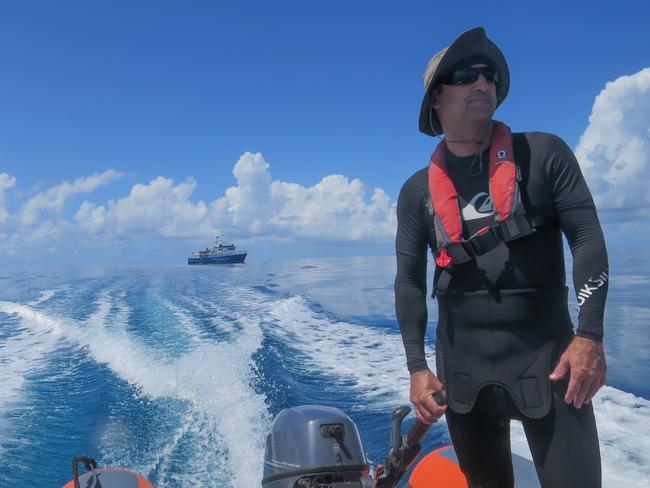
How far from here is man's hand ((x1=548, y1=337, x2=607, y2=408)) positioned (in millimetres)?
1242

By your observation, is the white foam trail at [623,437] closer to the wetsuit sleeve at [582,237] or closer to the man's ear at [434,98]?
the wetsuit sleeve at [582,237]

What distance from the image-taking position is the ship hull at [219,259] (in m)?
47.0

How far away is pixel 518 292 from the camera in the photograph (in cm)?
139

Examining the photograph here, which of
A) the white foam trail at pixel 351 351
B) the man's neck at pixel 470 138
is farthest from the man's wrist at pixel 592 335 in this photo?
the white foam trail at pixel 351 351

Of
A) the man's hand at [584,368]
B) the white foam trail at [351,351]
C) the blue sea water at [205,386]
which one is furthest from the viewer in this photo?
the white foam trail at [351,351]

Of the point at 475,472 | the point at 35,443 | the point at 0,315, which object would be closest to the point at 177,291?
the point at 0,315

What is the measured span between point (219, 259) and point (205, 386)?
1708 inches

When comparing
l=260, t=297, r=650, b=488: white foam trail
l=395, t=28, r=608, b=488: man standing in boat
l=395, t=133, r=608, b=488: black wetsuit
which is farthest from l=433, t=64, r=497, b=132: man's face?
l=260, t=297, r=650, b=488: white foam trail

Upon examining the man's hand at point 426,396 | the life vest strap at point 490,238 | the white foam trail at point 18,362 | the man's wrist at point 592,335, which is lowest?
the white foam trail at point 18,362

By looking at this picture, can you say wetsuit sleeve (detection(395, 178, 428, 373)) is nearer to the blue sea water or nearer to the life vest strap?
the life vest strap

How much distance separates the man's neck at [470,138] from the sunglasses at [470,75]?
0.13m

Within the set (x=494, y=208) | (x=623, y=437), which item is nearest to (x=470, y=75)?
(x=494, y=208)

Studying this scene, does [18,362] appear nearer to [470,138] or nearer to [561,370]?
[470,138]

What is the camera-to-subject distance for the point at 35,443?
410cm
